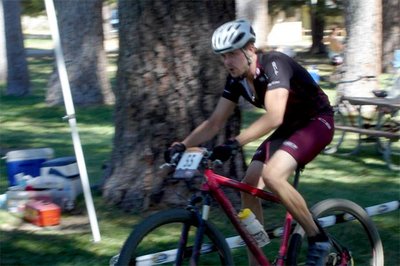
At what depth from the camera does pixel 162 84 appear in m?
7.91

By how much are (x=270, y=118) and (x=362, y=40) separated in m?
11.5

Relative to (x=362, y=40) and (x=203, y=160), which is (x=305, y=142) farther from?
Result: (x=362, y=40)

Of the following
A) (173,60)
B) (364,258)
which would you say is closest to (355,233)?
(364,258)

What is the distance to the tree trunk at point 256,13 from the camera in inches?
751

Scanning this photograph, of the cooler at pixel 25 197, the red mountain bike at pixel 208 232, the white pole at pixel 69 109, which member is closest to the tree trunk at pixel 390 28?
the cooler at pixel 25 197

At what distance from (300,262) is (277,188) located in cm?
94

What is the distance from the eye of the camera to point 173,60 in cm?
788

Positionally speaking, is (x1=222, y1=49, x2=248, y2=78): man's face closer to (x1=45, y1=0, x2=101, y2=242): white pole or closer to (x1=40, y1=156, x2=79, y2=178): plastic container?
(x1=45, y1=0, x2=101, y2=242): white pole

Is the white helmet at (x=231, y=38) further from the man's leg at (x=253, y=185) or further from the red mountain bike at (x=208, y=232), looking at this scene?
the man's leg at (x=253, y=185)

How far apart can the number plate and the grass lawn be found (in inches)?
79.7

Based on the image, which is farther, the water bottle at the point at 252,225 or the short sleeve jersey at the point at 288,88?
the water bottle at the point at 252,225

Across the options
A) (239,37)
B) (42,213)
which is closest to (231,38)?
(239,37)

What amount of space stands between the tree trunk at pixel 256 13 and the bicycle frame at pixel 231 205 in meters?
13.2

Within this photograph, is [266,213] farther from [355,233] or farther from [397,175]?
[397,175]
